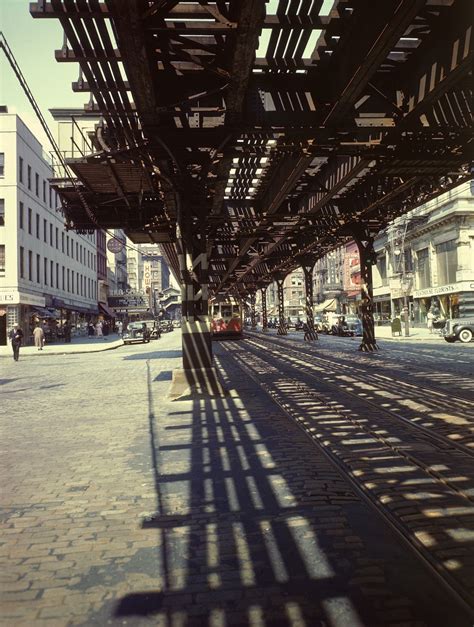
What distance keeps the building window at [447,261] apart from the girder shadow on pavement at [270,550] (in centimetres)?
4224

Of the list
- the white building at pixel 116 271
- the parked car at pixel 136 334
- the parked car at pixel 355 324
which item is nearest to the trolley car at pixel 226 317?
the parked car at pixel 136 334

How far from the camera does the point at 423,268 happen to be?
5144cm

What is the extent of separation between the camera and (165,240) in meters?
21.9

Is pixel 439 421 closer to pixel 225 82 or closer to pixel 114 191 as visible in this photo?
pixel 225 82

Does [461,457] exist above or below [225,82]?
below

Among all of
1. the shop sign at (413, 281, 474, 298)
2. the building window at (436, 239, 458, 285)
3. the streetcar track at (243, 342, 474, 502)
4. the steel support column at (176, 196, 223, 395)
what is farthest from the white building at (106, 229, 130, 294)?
the streetcar track at (243, 342, 474, 502)

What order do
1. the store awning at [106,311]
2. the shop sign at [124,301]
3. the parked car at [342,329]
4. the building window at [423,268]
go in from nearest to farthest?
the parked car at [342,329], the building window at [423,268], the store awning at [106,311], the shop sign at [124,301]

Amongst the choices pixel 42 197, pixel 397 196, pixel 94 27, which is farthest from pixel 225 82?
pixel 42 197

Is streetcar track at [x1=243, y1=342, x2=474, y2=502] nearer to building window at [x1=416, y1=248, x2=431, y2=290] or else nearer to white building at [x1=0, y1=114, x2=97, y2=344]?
white building at [x1=0, y1=114, x2=97, y2=344]

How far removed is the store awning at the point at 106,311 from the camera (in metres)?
71.9

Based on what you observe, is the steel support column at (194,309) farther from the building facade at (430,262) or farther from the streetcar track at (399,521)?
the building facade at (430,262)

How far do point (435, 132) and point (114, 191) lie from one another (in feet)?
32.8

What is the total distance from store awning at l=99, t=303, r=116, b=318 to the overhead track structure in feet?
184

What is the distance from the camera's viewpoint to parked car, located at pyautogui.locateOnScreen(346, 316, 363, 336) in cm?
4573
